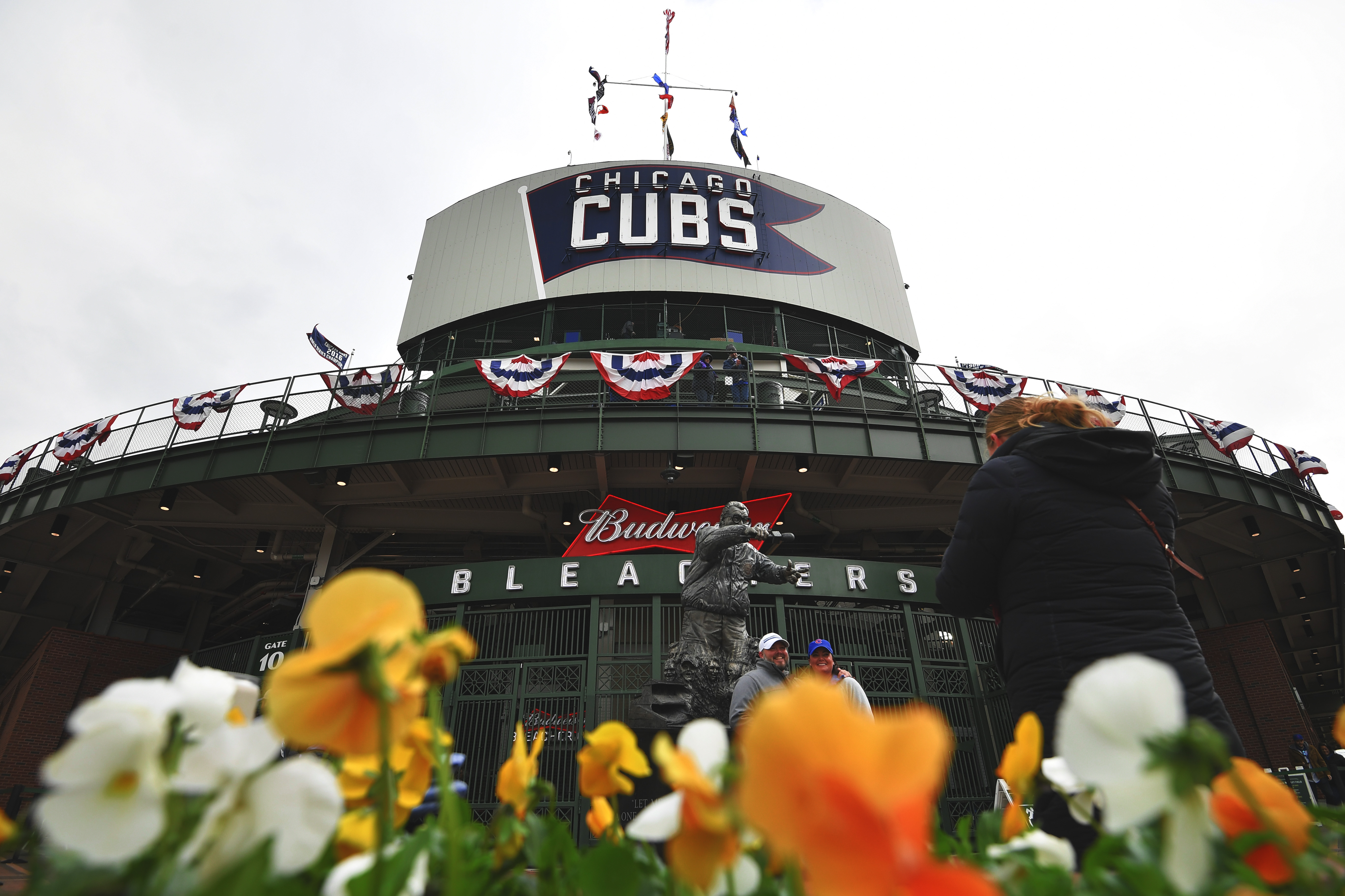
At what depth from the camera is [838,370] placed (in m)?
Answer: 14.3

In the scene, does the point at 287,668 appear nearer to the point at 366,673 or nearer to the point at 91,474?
the point at 366,673

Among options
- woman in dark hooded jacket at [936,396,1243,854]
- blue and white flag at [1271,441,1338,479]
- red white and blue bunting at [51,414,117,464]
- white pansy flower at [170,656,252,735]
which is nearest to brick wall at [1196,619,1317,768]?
blue and white flag at [1271,441,1338,479]

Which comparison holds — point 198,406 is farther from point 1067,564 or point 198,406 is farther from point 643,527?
point 1067,564

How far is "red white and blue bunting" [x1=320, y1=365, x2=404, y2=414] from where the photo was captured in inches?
571

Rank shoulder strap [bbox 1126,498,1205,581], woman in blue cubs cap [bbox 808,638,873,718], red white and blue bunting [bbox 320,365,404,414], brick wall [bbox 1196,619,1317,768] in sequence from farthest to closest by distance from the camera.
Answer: brick wall [bbox 1196,619,1317,768], red white and blue bunting [bbox 320,365,404,414], woman in blue cubs cap [bbox 808,638,873,718], shoulder strap [bbox 1126,498,1205,581]

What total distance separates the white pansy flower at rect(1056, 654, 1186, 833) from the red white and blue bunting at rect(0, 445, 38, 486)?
22.6 metres

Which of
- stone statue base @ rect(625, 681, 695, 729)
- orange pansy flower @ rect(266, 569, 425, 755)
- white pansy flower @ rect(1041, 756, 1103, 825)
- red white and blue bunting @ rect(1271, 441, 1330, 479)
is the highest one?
red white and blue bunting @ rect(1271, 441, 1330, 479)

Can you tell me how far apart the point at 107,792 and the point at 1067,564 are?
2.53m

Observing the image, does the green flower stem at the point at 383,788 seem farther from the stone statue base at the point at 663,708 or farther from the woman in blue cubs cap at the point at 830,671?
the stone statue base at the point at 663,708

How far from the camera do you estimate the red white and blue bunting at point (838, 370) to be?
14234mm

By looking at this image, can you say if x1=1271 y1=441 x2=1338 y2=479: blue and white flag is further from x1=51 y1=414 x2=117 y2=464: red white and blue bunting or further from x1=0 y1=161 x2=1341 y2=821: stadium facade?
x1=51 y1=414 x2=117 y2=464: red white and blue bunting

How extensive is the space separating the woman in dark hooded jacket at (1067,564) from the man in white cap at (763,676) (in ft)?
9.36

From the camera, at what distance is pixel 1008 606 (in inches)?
96.7

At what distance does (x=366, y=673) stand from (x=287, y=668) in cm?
5
